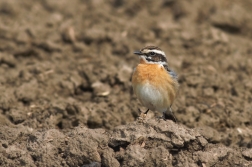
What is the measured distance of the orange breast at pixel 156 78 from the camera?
943 cm

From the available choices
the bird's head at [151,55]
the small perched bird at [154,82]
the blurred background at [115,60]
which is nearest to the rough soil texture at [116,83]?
the blurred background at [115,60]

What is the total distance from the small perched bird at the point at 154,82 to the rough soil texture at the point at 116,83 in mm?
457

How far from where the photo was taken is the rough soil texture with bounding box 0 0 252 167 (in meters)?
7.86

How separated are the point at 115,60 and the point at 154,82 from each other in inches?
129

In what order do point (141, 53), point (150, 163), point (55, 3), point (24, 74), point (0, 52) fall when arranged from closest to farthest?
point (150, 163) → point (141, 53) → point (24, 74) → point (0, 52) → point (55, 3)

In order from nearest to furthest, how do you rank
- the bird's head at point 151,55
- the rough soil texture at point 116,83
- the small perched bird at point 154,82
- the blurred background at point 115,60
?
1. the rough soil texture at point 116,83
2. the small perched bird at point 154,82
3. the bird's head at point 151,55
4. the blurred background at point 115,60

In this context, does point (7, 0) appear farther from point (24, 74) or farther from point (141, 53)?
point (141, 53)

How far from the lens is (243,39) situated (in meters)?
14.1

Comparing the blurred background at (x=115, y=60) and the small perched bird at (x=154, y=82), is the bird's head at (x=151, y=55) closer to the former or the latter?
the small perched bird at (x=154, y=82)

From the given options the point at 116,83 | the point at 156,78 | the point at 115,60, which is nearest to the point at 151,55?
the point at 156,78

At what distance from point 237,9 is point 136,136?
7666 millimetres

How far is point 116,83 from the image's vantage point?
11.3 m

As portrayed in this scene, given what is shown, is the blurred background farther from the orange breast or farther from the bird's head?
the bird's head

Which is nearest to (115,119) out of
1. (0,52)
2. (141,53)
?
(141,53)
